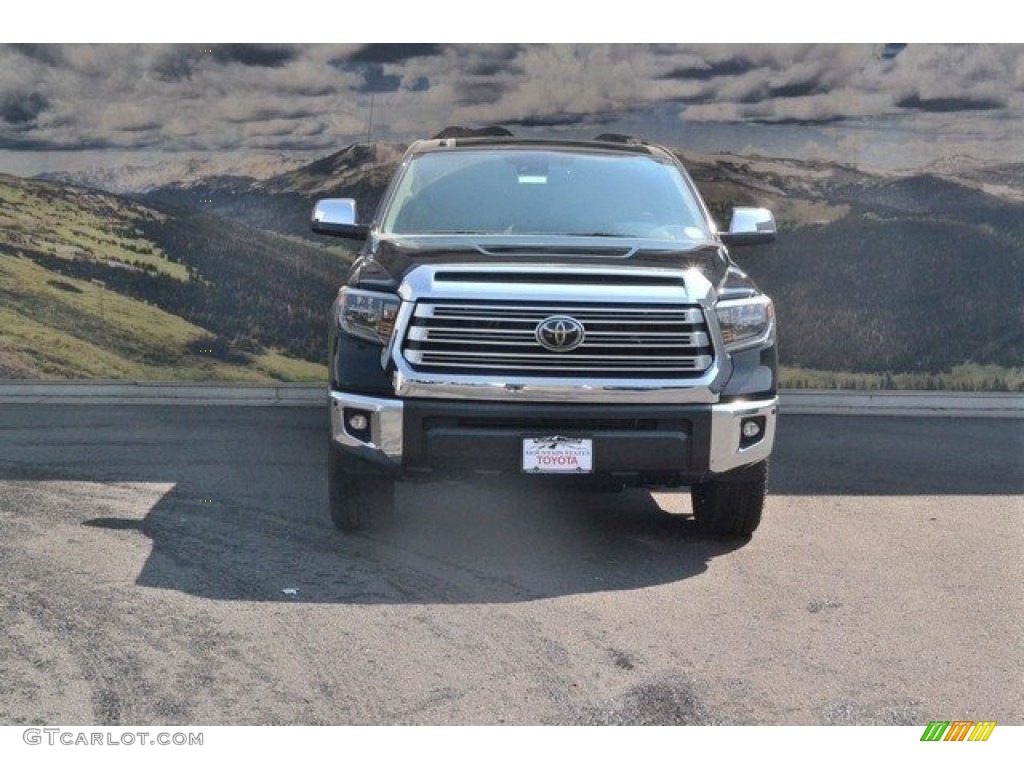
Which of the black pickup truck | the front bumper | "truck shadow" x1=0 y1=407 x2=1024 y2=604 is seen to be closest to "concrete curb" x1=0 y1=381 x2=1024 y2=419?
"truck shadow" x1=0 y1=407 x2=1024 y2=604

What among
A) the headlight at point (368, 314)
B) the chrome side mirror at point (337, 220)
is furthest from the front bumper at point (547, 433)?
the chrome side mirror at point (337, 220)

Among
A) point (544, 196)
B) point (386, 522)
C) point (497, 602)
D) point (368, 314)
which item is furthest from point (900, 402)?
point (497, 602)

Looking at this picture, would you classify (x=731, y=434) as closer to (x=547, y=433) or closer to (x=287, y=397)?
(x=547, y=433)

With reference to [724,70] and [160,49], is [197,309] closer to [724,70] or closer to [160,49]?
[160,49]

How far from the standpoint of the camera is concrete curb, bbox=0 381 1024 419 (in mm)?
12516

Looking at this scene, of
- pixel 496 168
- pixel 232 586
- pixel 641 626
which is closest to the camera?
pixel 641 626

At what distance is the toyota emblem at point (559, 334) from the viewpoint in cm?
641

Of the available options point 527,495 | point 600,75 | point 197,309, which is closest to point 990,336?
point 600,75

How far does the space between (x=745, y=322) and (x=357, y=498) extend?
2100mm

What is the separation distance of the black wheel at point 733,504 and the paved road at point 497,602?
3.7 inches

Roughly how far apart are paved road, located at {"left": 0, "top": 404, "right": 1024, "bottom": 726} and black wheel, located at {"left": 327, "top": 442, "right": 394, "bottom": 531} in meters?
0.12

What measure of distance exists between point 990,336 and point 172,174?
7.26 metres

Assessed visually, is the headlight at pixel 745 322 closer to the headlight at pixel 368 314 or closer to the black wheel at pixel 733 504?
the black wheel at pixel 733 504

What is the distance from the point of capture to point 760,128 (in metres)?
12.4
